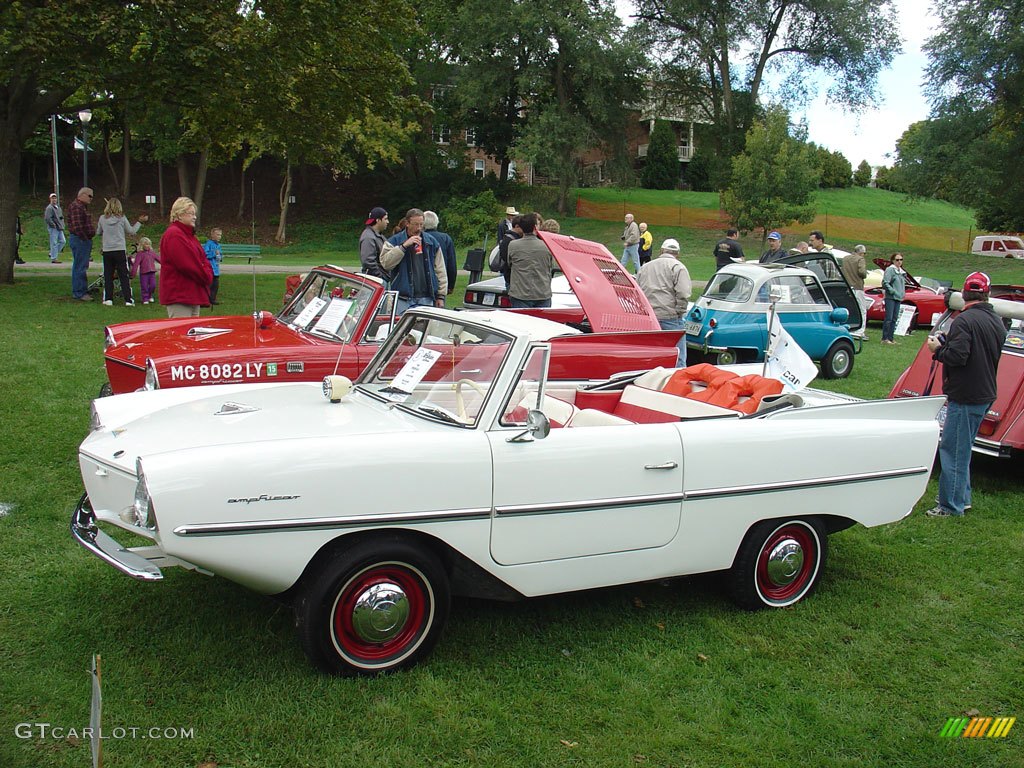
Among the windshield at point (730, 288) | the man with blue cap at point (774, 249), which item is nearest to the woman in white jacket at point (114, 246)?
the windshield at point (730, 288)

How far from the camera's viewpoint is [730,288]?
11969mm

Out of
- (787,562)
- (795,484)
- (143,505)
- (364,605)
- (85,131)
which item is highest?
(85,131)

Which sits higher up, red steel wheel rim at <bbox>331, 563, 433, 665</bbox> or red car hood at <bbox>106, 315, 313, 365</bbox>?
red car hood at <bbox>106, 315, 313, 365</bbox>

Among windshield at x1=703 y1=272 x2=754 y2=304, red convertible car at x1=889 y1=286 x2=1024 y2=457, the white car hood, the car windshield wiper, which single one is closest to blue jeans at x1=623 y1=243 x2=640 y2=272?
windshield at x1=703 y1=272 x2=754 y2=304

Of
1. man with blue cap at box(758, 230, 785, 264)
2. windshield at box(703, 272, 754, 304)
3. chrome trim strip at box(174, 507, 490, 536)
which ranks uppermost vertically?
man with blue cap at box(758, 230, 785, 264)

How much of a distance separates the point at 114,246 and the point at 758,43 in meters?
39.6

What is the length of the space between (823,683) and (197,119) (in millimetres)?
17005

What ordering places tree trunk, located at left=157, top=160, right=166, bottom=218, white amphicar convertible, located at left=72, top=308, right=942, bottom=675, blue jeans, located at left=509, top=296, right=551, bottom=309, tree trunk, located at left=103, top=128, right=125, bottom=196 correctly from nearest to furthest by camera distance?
white amphicar convertible, located at left=72, top=308, right=942, bottom=675, blue jeans, located at left=509, top=296, right=551, bottom=309, tree trunk, located at left=157, top=160, right=166, bottom=218, tree trunk, located at left=103, top=128, right=125, bottom=196

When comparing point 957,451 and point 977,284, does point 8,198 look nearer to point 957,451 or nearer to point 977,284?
point 977,284

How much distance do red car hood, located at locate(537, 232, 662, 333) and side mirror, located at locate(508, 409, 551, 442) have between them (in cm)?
419

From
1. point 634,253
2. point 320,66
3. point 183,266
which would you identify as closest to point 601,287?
point 183,266

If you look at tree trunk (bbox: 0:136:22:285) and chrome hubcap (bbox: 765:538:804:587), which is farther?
tree trunk (bbox: 0:136:22:285)

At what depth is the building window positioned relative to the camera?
143ft

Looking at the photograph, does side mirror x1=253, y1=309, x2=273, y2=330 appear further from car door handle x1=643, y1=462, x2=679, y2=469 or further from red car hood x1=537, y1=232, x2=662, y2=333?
car door handle x1=643, y1=462, x2=679, y2=469
